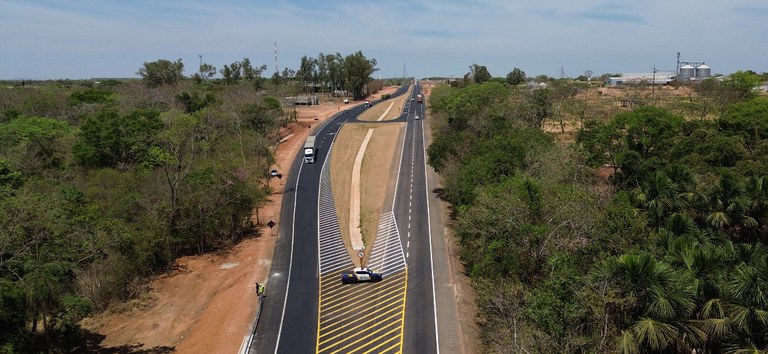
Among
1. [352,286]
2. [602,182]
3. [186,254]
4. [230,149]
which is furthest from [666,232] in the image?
[230,149]

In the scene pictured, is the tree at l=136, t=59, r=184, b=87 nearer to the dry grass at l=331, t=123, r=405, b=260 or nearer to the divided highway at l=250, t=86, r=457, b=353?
the dry grass at l=331, t=123, r=405, b=260

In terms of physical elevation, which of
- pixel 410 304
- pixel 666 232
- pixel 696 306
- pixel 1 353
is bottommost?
pixel 410 304

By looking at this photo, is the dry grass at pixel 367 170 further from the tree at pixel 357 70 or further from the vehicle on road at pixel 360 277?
the tree at pixel 357 70

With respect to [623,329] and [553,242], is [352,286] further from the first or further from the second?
[623,329]

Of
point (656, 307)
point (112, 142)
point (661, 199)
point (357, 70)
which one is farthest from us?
point (357, 70)

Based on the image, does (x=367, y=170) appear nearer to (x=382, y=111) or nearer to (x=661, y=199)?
(x=661, y=199)

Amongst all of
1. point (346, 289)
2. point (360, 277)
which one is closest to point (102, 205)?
point (346, 289)

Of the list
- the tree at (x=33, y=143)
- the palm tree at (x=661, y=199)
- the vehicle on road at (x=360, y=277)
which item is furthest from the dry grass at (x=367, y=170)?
the tree at (x=33, y=143)
